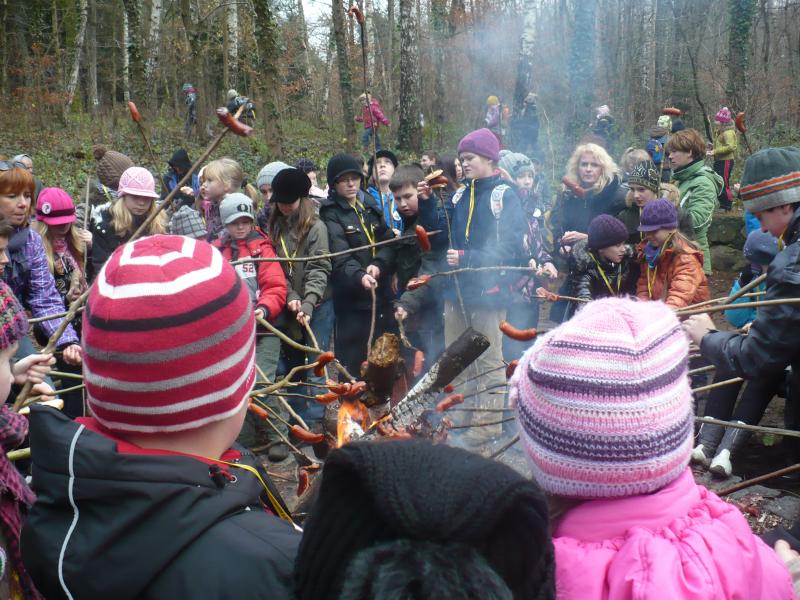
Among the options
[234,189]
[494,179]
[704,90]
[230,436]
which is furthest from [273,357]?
[704,90]

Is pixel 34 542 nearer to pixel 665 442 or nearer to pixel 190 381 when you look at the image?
pixel 190 381

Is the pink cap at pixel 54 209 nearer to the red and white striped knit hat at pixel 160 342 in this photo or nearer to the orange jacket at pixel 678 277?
the red and white striped knit hat at pixel 160 342

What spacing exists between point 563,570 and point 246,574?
0.62 m

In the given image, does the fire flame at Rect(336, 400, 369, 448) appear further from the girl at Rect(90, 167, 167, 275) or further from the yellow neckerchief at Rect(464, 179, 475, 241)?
the girl at Rect(90, 167, 167, 275)

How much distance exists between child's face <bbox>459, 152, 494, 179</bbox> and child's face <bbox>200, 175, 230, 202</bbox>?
216 cm

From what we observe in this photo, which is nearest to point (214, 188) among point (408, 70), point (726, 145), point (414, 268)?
point (414, 268)

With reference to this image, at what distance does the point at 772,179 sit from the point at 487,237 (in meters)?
2.30

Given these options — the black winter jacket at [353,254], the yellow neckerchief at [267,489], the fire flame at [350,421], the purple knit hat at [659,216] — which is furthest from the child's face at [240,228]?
the yellow neckerchief at [267,489]

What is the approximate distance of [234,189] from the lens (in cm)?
586

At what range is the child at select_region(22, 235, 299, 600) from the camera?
1185 mm

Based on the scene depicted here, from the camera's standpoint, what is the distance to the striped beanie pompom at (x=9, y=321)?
193 cm

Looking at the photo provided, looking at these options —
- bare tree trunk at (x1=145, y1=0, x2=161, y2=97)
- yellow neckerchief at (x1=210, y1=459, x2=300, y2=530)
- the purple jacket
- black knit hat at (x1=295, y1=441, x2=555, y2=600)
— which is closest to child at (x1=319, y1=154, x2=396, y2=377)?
the purple jacket

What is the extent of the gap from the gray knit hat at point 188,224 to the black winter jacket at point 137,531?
472cm

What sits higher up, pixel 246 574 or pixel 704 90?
pixel 246 574
